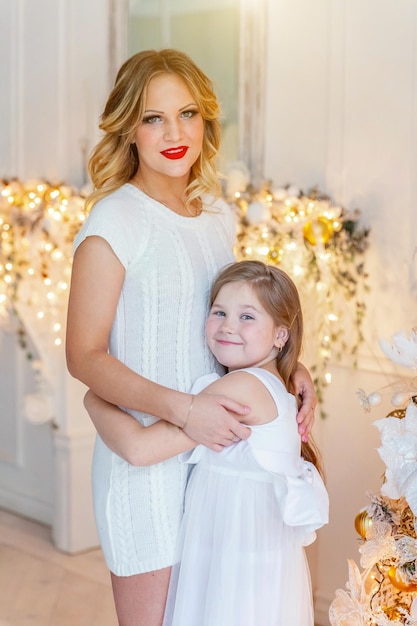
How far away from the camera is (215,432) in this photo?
1.54 meters

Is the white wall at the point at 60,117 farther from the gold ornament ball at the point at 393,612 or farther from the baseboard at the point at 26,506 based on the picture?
the gold ornament ball at the point at 393,612

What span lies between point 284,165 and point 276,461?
1.94 m

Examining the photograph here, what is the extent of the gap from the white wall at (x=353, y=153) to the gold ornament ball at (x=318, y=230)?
0.14 metres

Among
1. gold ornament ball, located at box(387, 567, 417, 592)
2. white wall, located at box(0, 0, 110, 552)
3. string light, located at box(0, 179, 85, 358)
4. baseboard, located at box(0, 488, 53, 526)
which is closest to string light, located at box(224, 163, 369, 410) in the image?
string light, located at box(0, 179, 85, 358)

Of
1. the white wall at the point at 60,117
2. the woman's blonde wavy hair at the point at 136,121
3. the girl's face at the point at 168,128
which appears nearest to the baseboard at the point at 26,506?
the white wall at the point at 60,117

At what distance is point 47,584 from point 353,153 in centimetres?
203

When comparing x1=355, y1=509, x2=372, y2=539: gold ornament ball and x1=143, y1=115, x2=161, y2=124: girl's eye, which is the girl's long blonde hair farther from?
x1=355, y1=509, x2=372, y2=539: gold ornament ball

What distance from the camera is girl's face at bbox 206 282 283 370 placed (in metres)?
1.65

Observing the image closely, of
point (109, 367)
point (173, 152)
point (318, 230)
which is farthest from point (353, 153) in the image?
point (109, 367)

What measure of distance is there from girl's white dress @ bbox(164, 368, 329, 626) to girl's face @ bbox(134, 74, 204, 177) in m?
0.43

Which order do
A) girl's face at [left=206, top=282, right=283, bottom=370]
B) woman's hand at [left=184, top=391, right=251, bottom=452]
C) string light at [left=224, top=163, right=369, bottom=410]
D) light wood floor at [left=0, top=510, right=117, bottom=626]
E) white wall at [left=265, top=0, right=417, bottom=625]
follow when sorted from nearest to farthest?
1. woman's hand at [left=184, top=391, right=251, bottom=452]
2. girl's face at [left=206, top=282, right=283, bottom=370]
3. white wall at [left=265, top=0, right=417, bottom=625]
4. string light at [left=224, top=163, right=369, bottom=410]
5. light wood floor at [left=0, top=510, right=117, bottom=626]

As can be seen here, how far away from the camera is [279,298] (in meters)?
1.68

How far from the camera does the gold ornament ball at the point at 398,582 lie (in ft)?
6.13

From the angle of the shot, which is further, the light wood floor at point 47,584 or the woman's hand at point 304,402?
the light wood floor at point 47,584
